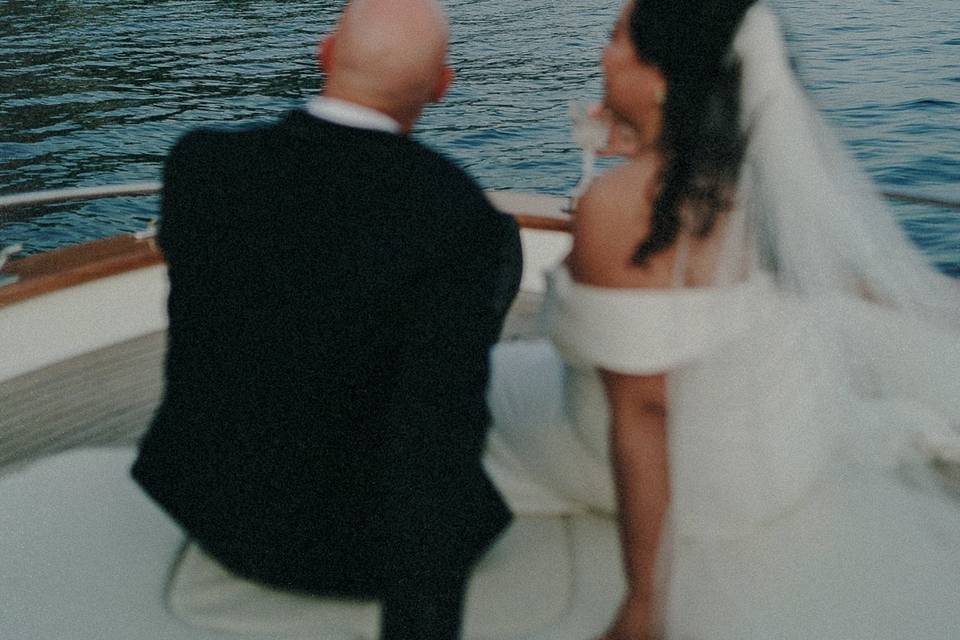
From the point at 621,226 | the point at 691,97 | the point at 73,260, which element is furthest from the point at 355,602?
the point at 73,260

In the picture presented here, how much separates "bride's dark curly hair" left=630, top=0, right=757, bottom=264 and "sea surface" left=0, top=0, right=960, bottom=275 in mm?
4596

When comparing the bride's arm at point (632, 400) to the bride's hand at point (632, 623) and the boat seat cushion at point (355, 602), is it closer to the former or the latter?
the bride's hand at point (632, 623)

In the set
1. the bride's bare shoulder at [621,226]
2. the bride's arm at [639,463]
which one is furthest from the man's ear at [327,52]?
the bride's arm at [639,463]

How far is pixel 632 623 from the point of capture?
147 cm

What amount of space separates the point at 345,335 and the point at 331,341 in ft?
0.08

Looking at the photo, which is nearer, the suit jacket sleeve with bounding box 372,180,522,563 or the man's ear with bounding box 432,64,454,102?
the suit jacket sleeve with bounding box 372,180,522,563

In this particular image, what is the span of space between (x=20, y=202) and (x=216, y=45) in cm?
1318

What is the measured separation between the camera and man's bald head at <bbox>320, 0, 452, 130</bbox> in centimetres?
134

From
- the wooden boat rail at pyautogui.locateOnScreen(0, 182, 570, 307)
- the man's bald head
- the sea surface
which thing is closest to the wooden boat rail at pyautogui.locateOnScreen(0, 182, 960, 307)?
the wooden boat rail at pyautogui.locateOnScreen(0, 182, 570, 307)

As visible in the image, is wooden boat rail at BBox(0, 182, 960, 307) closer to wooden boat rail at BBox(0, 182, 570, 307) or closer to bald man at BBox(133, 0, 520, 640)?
wooden boat rail at BBox(0, 182, 570, 307)

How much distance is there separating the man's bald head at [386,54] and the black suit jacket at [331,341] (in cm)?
8

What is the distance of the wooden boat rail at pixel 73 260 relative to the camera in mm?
2797

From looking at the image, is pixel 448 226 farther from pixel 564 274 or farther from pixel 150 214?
pixel 150 214

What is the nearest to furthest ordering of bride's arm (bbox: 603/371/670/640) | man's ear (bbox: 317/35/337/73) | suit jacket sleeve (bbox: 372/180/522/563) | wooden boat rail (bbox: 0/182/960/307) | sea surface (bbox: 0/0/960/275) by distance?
suit jacket sleeve (bbox: 372/180/522/563) → man's ear (bbox: 317/35/337/73) → bride's arm (bbox: 603/371/670/640) → wooden boat rail (bbox: 0/182/960/307) → sea surface (bbox: 0/0/960/275)
